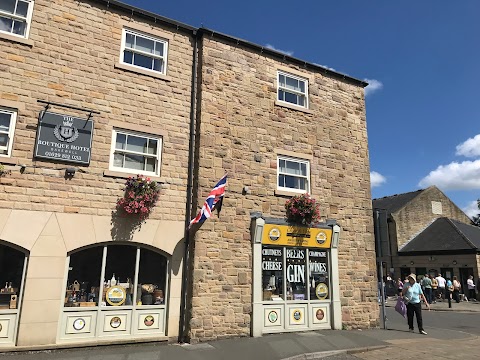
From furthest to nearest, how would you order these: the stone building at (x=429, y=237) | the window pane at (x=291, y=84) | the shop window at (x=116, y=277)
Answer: the stone building at (x=429, y=237)
the window pane at (x=291, y=84)
the shop window at (x=116, y=277)

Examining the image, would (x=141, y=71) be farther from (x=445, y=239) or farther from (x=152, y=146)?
(x=445, y=239)

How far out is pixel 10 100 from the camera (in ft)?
29.0

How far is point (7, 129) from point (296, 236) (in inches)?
318

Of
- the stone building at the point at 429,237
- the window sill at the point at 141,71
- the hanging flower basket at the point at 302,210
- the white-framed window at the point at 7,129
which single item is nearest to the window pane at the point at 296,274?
the hanging flower basket at the point at 302,210

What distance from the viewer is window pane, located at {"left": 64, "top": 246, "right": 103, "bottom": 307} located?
8875 millimetres

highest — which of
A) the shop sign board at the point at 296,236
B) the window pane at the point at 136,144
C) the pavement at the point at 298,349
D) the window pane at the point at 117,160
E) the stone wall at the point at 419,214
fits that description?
the stone wall at the point at 419,214

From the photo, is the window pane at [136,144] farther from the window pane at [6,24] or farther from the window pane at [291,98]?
the window pane at [291,98]

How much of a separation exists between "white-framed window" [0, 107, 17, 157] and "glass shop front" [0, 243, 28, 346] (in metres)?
2.12

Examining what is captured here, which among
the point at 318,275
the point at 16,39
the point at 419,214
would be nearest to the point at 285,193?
the point at 318,275

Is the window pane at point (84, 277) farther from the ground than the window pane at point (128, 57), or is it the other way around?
the window pane at point (128, 57)

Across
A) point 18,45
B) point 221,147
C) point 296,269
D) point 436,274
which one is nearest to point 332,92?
point 221,147

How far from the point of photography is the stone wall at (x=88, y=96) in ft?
28.9

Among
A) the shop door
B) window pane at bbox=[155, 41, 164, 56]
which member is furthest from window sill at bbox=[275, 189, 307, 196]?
the shop door

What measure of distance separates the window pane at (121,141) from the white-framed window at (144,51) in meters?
2.09
